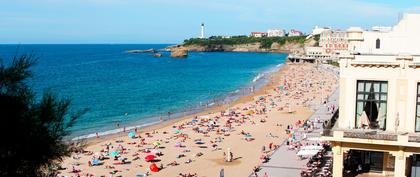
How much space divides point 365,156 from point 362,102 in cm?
389

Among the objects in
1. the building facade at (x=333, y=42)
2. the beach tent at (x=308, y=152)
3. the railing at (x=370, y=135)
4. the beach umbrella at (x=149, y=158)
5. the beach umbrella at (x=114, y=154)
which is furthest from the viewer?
the building facade at (x=333, y=42)

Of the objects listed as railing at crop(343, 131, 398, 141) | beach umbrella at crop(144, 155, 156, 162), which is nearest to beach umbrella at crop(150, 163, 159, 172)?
beach umbrella at crop(144, 155, 156, 162)

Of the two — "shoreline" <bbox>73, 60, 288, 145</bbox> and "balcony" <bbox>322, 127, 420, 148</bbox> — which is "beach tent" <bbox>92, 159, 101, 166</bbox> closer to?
"shoreline" <bbox>73, 60, 288, 145</bbox>

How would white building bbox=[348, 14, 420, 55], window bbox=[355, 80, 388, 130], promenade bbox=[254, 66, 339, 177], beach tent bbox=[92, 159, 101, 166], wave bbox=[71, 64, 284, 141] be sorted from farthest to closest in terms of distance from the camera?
wave bbox=[71, 64, 284, 141]
beach tent bbox=[92, 159, 101, 166]
promenade bbox=[254, 66, 339, 177]
white building bbox=[348, 14, 420, 55]
window bbox=[355, 80, 388, 130]

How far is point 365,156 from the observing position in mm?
20719

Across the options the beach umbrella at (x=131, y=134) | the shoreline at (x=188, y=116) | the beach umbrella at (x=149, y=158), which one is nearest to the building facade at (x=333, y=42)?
the shoreline at (x=188, y=116)

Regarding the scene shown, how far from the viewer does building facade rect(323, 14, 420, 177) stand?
17172mm

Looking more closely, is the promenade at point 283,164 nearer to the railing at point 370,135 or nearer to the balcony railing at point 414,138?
the railing at point 370,135

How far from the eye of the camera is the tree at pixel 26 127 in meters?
9.02

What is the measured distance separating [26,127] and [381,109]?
41.9 feet

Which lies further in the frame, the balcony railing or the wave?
the wave

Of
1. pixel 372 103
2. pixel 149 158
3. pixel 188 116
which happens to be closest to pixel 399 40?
pixel 372 103

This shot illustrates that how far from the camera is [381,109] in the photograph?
17656 millimetres

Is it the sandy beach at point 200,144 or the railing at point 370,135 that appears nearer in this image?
the railing at point 370,135
